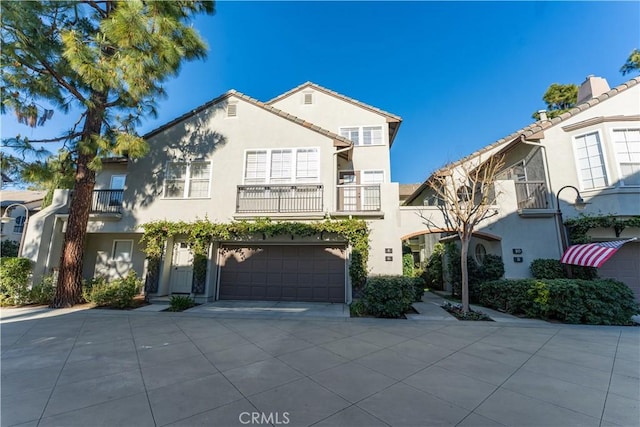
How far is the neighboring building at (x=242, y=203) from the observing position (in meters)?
10.7

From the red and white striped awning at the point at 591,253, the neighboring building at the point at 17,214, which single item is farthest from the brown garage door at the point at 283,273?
the neighboring building at the point at 17,214

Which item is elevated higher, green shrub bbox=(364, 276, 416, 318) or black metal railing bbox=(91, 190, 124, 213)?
black metal railing bbox=(91, 190, 124, 213)

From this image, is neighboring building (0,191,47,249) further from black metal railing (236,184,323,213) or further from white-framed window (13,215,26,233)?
black metal railing (236,184,323,213)

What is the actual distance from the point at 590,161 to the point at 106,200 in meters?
20.1

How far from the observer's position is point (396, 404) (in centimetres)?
322

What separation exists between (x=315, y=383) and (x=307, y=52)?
16593mm

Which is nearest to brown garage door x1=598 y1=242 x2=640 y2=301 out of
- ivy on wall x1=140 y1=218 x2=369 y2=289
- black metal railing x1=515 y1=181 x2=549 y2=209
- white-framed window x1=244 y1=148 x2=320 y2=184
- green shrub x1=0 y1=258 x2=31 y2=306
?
black metal railing x1=515 y1=181 x2=549 y2=209

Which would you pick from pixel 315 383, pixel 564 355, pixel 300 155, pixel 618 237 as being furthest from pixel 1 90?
pixel 618 237

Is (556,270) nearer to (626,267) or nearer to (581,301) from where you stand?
(581,301)

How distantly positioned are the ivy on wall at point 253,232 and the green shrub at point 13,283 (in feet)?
13.8

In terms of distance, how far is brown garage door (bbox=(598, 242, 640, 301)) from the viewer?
31.5ft

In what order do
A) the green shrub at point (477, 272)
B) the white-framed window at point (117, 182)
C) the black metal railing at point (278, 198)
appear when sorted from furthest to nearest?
the white-framed window at point (117, 182)
the black metal railing at point (278, 198)
the green shrub at point (477, 272)

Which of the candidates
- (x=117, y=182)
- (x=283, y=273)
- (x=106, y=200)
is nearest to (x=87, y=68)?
(x=106, y=200)

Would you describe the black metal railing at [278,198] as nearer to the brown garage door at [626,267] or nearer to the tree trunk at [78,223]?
the tree trunk at [78,223]
